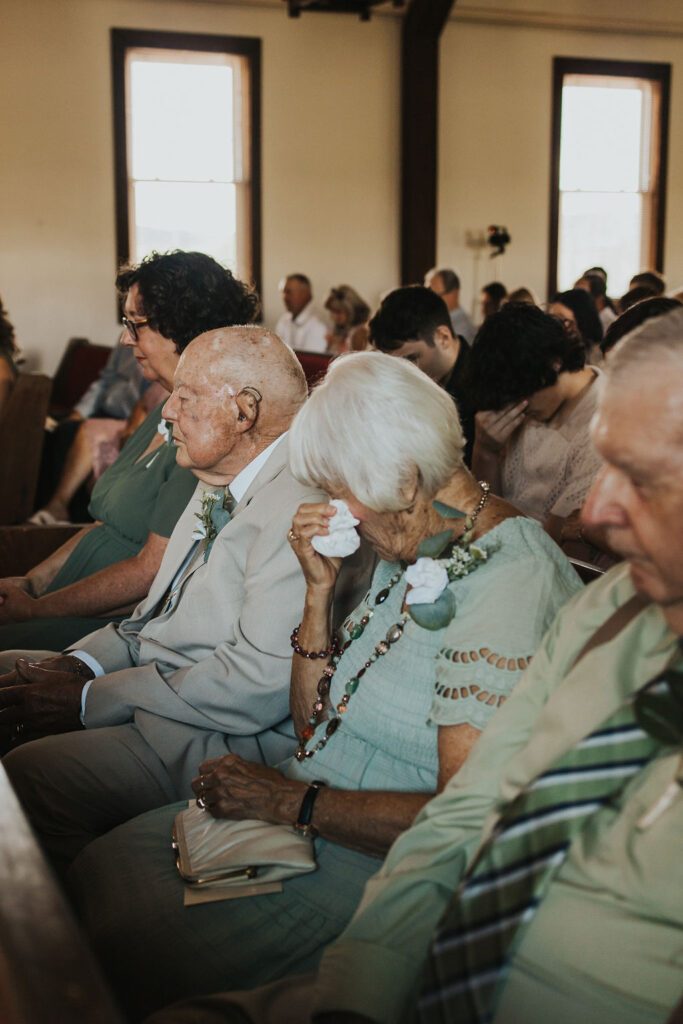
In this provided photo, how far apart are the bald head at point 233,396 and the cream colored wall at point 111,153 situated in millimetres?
6609

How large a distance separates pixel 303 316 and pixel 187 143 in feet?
5.48

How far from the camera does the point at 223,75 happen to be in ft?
27.1

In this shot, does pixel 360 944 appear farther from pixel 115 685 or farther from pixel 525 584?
pixel 115 685

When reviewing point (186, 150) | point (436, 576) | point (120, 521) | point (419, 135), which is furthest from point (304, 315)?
point (436, 576)

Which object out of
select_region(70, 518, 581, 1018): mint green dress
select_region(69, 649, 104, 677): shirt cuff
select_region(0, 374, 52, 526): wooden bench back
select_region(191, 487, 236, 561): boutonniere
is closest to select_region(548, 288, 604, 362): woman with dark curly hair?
select_region(0, 374, 52, 526): wooden bench back

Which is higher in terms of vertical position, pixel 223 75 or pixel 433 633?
pixel 223 75

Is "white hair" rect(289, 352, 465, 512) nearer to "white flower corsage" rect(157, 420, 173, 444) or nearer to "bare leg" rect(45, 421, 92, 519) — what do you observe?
"white flower corsage" rect(157, 420, 173, 444)

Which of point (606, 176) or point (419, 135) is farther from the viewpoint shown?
point (606, 176)

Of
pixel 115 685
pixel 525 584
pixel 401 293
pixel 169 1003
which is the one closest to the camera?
pixel 169 1003

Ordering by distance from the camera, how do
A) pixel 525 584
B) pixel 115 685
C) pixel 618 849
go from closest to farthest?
pixel 618 849 → pixel 525 584 → pixel 115 685

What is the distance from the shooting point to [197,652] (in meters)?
2.02

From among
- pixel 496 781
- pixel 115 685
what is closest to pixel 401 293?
pixel 115 685

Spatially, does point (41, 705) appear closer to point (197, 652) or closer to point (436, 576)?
point (197, 652)

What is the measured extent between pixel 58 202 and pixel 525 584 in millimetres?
7568
